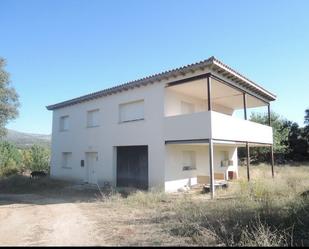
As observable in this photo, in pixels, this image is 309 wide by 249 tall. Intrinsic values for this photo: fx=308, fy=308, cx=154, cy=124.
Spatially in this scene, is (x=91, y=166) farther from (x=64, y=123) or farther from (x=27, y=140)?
(x=27, y=140)

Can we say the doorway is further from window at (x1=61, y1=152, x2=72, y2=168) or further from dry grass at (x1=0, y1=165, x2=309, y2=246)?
dry grass at (x1=0, y1=165, x2=309, y2=246)

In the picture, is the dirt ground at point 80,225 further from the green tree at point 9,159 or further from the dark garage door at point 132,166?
the green tree at point 9,159

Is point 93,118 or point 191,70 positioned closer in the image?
point 191,70

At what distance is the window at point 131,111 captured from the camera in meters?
17.6

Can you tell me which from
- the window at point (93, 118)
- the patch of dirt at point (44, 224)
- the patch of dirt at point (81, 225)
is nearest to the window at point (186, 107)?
the window at point (93, 118)

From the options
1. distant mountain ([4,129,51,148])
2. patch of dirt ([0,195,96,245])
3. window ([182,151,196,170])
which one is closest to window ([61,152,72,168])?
patch of dirt ([0,195,96,245])

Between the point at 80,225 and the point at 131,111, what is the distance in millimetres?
10021

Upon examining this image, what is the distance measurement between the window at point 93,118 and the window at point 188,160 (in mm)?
6467

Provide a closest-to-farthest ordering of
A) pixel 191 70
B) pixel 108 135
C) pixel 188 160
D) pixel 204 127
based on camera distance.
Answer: pixel 204 127 → pixel 191 70 → pixel 188 160 → pixel 108 135

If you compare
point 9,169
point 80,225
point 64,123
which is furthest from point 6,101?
point 80,225

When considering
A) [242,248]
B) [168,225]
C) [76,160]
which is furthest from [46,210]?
[76,160]

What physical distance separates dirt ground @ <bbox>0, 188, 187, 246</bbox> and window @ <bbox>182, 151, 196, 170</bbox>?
6125 millimetres

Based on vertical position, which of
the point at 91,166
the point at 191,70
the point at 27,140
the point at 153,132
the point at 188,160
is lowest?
the point at 91,166

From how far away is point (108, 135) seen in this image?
1923 cm
